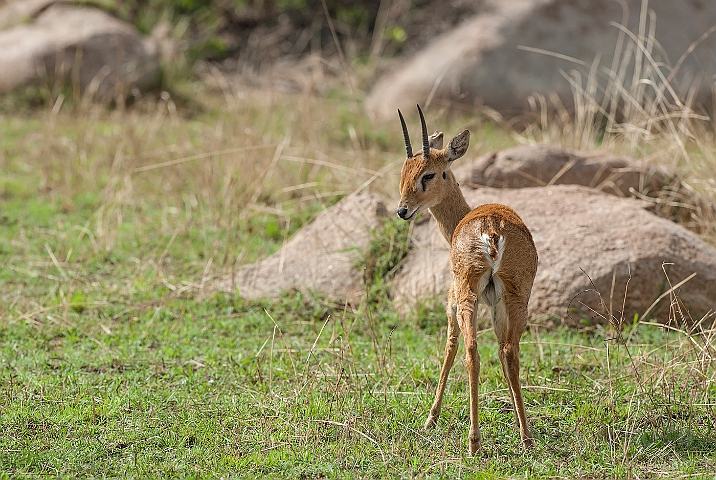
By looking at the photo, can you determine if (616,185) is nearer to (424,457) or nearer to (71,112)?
(424,457)

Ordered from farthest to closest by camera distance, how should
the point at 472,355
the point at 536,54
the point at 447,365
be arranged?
the point at 536,54 → the point at 447,365 → the point at 472,355

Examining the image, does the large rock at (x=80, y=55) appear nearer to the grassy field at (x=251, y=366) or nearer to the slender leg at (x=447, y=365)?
the grassy field at (x=251, y=366)

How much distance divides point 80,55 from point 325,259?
209 inches

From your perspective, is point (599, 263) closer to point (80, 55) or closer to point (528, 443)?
point (528, 443)

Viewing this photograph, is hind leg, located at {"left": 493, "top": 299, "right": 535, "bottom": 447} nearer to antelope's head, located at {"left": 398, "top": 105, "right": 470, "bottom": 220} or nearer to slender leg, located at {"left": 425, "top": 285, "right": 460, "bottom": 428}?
slender leg, located at {"left": 425, "top": 285, "right": 460, "bottom": 428}

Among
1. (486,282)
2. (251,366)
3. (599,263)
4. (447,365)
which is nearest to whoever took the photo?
(486,282)

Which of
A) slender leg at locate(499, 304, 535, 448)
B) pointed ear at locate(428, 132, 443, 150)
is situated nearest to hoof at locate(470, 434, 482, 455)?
slender leg at locate(499, 304, 535, 448)

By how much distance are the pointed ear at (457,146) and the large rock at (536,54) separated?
6.19 meters

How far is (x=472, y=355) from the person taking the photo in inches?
138

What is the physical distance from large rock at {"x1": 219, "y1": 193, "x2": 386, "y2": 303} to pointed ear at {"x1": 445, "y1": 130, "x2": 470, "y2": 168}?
5.59 ft

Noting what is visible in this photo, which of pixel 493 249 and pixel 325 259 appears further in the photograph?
pixel 325 259

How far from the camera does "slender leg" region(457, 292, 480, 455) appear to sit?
3.51 meters

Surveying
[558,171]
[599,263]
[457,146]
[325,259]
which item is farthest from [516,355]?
[558,171]

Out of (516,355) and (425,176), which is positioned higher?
(425,176)
